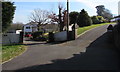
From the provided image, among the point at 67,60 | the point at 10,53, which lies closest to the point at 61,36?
the point at 10,53

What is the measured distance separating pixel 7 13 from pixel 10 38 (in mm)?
4370

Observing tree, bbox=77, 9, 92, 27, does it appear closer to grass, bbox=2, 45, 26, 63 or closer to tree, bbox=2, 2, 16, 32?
tree, bbox=2, 2, 16, 32

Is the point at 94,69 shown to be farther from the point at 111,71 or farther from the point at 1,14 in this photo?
the point at 1,14

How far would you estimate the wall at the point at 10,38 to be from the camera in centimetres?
2414

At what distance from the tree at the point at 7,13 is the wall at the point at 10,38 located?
279 cm

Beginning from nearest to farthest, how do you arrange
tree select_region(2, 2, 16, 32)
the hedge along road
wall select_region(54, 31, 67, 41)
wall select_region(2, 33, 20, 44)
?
the hedge along road < tree select_region(2, 2, 16, 32) < wall select_region(54, 31, 67, 41) < wall select_region(2, 33, 20, 44)

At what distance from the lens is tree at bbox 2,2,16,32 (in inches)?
826

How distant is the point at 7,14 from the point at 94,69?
53.0 feet

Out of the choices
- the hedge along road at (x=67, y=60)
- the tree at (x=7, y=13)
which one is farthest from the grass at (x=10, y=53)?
the tree at (x=7, y=13)

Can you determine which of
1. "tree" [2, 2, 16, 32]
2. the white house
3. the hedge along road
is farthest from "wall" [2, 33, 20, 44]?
the white house

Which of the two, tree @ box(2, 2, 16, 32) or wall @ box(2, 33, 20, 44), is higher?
tree @ box(2, 2, 16, 32)

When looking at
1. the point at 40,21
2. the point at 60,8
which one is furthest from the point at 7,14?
the point at 40,21

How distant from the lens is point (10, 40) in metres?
24.4

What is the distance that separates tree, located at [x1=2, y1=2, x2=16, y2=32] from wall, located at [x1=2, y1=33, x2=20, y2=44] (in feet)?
9.15
